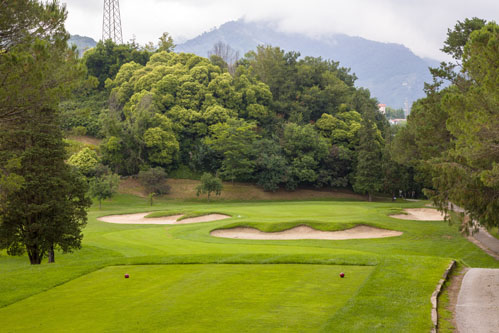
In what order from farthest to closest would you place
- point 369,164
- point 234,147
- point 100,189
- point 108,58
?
1. point 108,58
2. point 234,147
3. point 369,164
4. point 100,189

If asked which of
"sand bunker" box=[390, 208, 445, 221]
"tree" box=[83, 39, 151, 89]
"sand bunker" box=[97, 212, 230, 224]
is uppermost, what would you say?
"tree" box=[83, 39, 151, 89]

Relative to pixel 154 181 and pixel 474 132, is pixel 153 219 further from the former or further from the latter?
pixel 474 132

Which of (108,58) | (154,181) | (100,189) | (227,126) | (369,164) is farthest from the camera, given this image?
(108,58)

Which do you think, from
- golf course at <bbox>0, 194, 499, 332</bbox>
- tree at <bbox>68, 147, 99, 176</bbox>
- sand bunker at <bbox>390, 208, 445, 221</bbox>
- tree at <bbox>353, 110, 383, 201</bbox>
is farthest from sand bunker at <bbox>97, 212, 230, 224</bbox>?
tree at <bbox>353, 110, 383, 201</bbox>

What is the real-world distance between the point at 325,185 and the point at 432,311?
6139 cm

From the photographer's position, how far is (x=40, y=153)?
19.1 meters

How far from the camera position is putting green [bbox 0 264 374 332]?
875 centimetres

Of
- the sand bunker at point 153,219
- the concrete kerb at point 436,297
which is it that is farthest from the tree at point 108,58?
the concrete kerb at point 436,297

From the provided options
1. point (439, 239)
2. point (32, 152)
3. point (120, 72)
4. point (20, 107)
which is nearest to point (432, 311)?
point (20, 107)

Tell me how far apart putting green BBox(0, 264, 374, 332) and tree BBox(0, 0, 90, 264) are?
15.0ft

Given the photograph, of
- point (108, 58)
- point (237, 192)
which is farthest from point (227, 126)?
point (108, 58)

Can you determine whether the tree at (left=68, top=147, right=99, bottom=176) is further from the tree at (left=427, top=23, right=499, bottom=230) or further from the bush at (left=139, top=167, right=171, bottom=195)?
the tree at (left=427, top=23, right=499, bottom=230)

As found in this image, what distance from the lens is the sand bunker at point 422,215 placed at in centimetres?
3734

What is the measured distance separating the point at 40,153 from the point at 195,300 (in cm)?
1196
